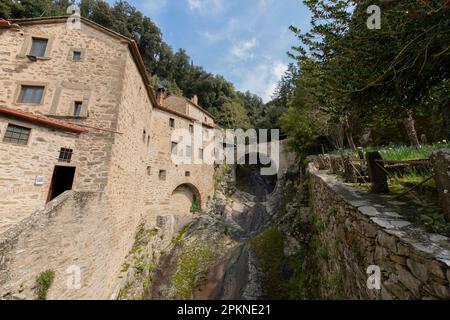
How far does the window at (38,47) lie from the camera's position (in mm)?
9164

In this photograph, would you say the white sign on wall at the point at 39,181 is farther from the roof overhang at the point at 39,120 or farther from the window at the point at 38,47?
the window at the point at 38,47

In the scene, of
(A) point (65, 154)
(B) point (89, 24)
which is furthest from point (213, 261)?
(B) point (89, 24)

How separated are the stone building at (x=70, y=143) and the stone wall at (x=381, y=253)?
8.39 m

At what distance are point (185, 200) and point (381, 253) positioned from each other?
15.7 m

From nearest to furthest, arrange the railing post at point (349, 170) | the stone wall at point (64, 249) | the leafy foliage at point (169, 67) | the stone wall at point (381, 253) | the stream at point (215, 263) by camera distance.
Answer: the stone wall at point (381, 253) < the stone wall at point (64, 249) < the railing post at point (349, 170) < the stream at point (215, 263) < the leafy foliage at point (169, 67)

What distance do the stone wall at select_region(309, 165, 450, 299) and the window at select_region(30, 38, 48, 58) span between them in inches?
563

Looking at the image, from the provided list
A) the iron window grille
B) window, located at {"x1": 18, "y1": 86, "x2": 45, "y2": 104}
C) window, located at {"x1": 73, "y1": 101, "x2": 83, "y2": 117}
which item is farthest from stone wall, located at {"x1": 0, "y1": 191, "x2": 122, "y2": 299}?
the iron window grille

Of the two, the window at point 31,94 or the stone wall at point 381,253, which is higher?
the window at point 31,94

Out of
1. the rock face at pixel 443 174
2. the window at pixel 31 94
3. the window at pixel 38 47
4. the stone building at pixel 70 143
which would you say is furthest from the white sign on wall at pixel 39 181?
the rock face at pixel 443 174

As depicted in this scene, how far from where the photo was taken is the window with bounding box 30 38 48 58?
916 cm

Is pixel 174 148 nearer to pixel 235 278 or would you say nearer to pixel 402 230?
pixel 235 278
